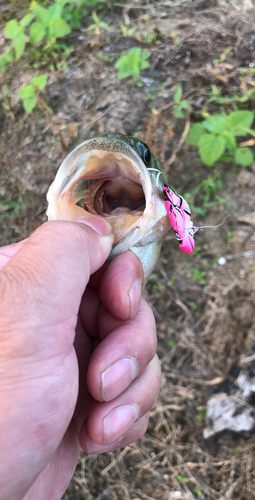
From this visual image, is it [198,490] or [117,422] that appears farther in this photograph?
[198,490]

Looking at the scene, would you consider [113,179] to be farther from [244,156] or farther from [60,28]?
[60,28]

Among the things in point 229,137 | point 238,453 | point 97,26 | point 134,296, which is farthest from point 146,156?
point 97,26

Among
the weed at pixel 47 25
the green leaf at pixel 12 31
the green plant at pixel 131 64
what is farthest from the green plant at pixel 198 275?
the green leaf at pixel 12 31

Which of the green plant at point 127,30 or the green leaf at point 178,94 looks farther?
the green plant at point 127,30

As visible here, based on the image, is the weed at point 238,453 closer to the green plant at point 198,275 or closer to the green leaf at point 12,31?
the green plant at point 198,275

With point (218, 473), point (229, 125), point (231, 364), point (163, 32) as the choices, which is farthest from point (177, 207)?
point (163, 32)

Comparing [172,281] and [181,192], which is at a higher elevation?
[181,192]
